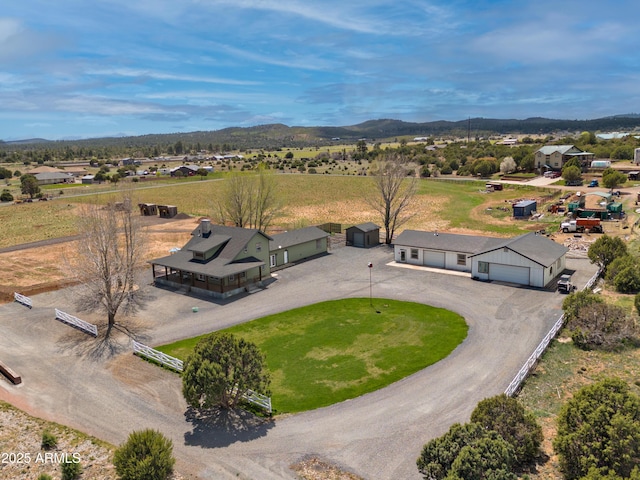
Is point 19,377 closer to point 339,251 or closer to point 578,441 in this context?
point 578,441

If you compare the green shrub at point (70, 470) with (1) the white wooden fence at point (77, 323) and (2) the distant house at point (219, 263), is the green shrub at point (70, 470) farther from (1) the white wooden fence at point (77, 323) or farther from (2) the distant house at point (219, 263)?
(2) the distant house at point (219, 263)

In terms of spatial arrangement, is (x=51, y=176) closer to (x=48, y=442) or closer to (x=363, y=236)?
(x=363, y=236)

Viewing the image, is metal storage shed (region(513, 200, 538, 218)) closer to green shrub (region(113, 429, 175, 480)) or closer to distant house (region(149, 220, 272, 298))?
distant house (region(149, 220, 272, 298))

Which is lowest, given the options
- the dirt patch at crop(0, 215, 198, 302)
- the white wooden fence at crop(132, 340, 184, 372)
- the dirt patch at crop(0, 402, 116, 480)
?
the dirt patch at crop(0, 402, 116, 480)

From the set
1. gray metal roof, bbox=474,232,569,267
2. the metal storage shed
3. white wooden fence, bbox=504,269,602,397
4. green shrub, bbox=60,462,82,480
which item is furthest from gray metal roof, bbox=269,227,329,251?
the metal storage shed

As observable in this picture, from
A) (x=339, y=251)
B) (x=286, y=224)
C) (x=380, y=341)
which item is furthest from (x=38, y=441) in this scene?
(x=286, y=224)

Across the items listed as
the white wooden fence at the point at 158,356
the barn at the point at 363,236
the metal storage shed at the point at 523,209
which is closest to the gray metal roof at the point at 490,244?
the barn at the point at 363,236

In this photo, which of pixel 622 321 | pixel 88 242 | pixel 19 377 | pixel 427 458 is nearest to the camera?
pixel 427 458
